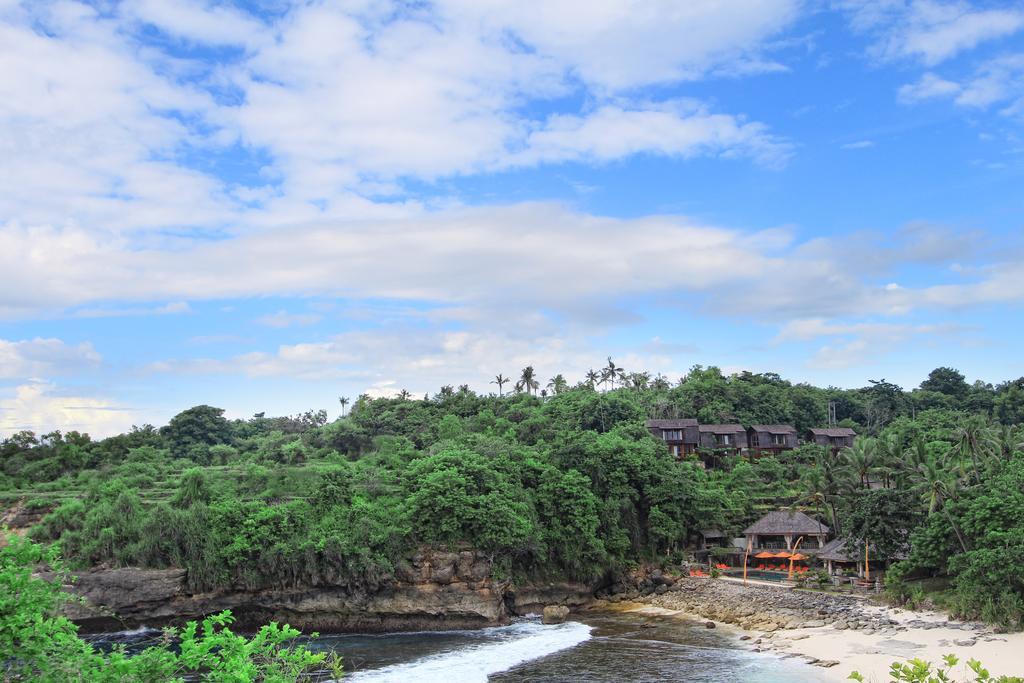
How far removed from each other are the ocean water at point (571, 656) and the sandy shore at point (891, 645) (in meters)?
1.07

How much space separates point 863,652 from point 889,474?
15.2 m

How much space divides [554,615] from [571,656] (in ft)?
25.2

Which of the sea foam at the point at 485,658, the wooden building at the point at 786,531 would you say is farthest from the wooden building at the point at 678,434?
the sea foam at the point at 485,658

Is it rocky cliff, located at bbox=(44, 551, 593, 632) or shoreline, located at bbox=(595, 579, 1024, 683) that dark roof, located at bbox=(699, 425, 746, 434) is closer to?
shoreline, located at bbox=(595, 579, 1024, 683)

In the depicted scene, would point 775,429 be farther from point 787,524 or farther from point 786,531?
point 786,531

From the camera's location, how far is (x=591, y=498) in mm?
41094

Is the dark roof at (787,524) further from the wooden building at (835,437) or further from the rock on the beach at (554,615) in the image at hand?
the wooden building at (835,437)

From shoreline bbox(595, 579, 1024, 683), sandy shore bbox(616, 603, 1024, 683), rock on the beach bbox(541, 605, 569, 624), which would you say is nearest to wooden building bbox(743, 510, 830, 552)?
shoreline bbox(595, 579, 1024, 683)

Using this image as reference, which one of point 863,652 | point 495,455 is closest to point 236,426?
point 495,455

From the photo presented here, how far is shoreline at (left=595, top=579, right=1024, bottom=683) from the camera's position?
25.3m

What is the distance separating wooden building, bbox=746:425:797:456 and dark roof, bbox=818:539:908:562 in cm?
2308

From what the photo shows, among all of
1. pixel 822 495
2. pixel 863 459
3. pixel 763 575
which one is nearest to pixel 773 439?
pixel 822 495

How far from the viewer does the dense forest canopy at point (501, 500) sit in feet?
108

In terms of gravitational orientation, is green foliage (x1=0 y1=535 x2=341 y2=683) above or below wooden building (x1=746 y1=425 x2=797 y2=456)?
below
